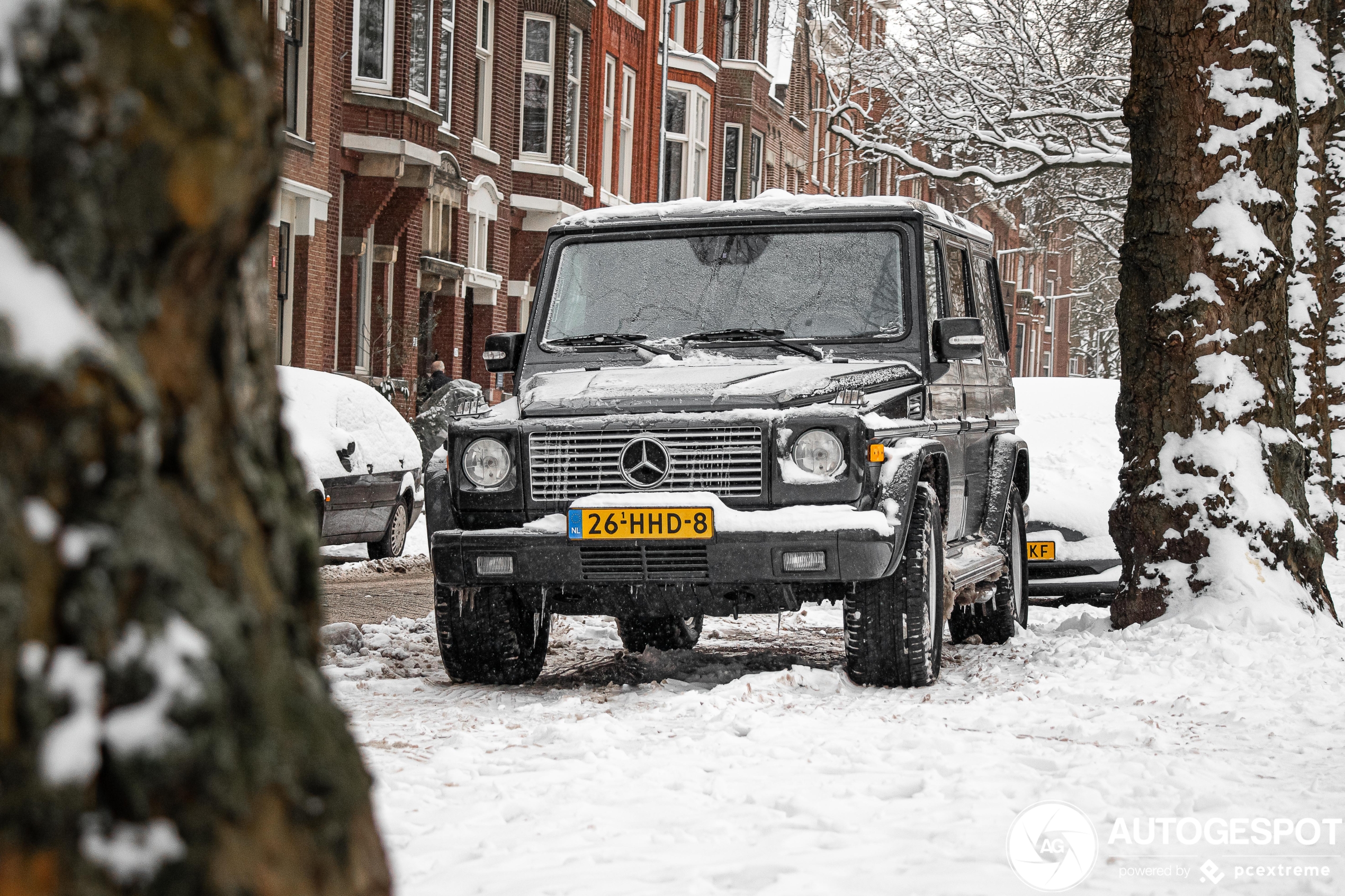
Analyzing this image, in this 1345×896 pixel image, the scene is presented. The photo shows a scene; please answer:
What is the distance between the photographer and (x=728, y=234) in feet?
26.7

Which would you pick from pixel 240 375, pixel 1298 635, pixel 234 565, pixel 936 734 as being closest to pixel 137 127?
pixel 240 375

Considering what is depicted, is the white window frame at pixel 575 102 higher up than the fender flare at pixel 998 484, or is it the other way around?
the white window frame at pixel 575 102

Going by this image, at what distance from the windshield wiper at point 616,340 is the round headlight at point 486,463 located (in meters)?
0.96

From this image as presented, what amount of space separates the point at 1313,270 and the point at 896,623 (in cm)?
781

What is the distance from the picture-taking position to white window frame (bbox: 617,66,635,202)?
39031mm

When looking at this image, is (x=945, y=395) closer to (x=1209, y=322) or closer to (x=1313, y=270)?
(x=1209, y=322)

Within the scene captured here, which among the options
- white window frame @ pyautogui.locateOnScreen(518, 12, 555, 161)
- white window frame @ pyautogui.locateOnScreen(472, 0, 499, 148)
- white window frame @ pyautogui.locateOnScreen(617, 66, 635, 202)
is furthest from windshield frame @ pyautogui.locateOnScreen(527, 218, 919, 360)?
white window frame @ pyautogui.locateOnScreen(617, 66, 635, 202)

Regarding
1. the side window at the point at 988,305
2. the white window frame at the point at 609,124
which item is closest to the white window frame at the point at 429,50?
the white window frame at the point at 609,124

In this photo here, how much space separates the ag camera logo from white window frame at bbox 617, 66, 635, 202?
116 ft

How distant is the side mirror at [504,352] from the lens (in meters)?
8.24

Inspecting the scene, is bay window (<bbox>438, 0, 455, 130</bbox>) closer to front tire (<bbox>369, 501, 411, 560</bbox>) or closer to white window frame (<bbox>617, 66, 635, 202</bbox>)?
white window frame (<bbox>617, 66, 635, 202</bbox>)

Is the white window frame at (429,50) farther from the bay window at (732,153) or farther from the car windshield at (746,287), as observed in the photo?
the bay window at (732,153)

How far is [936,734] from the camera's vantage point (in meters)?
5.60

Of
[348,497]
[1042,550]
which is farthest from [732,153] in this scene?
[1042,550]
